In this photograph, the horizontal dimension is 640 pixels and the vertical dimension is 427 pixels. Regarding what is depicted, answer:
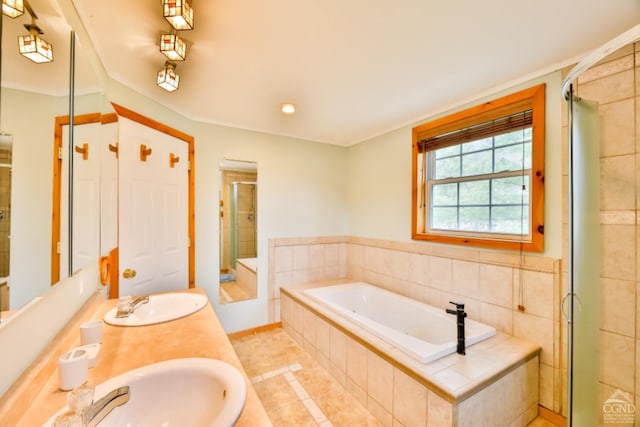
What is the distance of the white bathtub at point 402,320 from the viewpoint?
1.74m

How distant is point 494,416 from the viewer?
1533mm

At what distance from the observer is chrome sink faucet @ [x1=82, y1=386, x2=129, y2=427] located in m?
0.69

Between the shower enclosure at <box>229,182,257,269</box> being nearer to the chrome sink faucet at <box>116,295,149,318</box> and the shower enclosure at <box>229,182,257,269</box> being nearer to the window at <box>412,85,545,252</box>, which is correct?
the chrome sink faucet at <box>116,295,149,318</box>

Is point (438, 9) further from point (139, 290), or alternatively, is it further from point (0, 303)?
point (139, 290)

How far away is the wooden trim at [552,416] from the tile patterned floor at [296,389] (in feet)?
0.09

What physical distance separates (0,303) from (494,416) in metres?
2.16

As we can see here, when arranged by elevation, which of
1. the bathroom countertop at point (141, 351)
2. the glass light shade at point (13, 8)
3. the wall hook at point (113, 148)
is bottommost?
the bathroom countertop at point (141, 351)

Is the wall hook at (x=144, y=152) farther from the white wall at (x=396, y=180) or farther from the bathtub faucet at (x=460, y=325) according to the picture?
the bathtub faucet at (x=460, y=325)

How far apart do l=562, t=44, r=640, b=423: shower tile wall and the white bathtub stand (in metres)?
0.61

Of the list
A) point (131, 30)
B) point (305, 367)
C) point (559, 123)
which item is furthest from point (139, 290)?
point (559, 123)

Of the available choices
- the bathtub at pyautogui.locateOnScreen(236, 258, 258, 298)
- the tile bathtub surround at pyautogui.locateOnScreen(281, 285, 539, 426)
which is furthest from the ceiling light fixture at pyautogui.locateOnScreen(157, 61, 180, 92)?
the tile bathtub surround at pyautogui.locateOnScreen(281, 285, 539, 426)

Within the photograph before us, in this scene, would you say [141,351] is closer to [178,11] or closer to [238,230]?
[178,11]

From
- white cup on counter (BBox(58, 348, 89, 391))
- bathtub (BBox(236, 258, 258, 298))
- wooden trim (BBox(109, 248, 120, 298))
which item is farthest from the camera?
bathtub (BBox(236, 258, 258, 298))

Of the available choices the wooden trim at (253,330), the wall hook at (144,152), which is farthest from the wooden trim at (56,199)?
the wooden trim at (253,330)
